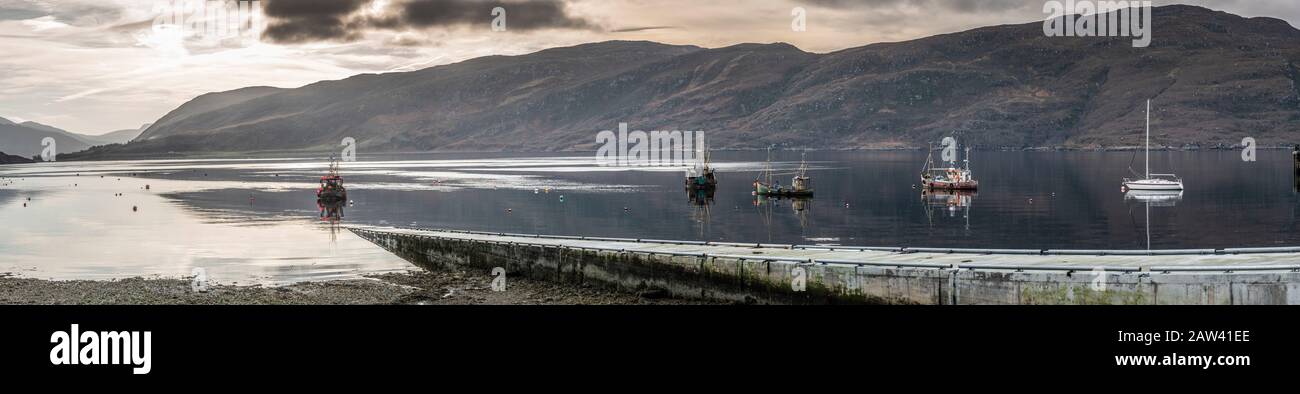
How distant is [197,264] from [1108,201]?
94888 mm

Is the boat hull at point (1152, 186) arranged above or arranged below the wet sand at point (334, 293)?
above

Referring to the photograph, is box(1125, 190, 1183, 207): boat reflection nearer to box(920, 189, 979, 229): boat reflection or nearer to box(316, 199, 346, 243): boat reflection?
box(920, 189, 979, 229): boat reflection

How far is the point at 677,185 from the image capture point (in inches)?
6467

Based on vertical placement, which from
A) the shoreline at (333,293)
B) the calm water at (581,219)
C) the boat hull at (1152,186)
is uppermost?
the boat hull at (1152,186)

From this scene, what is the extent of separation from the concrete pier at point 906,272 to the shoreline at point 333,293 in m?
1.03

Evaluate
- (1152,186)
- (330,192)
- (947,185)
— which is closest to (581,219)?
(330,192)

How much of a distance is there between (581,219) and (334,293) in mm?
54914

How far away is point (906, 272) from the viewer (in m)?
37.0

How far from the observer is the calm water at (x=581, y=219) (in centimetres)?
6756

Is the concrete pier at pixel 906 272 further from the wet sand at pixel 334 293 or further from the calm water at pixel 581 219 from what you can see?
the calm water at pixel 581 219

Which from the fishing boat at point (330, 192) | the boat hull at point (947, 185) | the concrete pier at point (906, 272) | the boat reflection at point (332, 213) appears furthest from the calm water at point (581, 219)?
the concrete pier at point (906, 272)

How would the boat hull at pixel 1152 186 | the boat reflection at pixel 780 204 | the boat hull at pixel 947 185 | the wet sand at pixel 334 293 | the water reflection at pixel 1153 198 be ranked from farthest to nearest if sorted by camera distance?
the boat hull at pixel 947 185, the boat hull at pixel 1152 186, the water reflection at pixel 1153 198, the boat reflection at pixel 780 204, the wet sand at pixel 334 293
